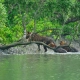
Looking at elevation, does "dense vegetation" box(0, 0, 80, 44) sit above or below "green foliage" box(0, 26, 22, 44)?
above

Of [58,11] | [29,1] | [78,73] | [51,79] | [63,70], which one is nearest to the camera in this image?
[51,79]

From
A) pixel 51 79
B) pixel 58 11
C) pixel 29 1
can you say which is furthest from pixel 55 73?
pixel 58 11

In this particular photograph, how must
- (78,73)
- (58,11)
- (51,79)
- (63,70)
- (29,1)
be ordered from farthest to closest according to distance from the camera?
(58,11) < (29,1) < (63,70) < (78,73) < (51,79)

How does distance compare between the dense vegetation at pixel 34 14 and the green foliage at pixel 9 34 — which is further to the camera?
the green foliage at pixel 9 34

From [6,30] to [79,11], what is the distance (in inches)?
256

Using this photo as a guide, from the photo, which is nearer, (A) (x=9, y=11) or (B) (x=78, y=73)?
(B) (x=78, y=73)

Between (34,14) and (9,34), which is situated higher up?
(34,14)

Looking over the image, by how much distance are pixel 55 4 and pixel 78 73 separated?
1726 cm

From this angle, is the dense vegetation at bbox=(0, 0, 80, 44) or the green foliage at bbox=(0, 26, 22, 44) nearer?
the dense vegetation at bbox=(0, 0, 80, 44)

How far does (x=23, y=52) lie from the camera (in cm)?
4047

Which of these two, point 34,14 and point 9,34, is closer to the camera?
point 34,14

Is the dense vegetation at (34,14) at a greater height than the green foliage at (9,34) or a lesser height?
greater

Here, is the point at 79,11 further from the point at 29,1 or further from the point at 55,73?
the point at 55,73

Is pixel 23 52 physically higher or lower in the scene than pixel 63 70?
lower
